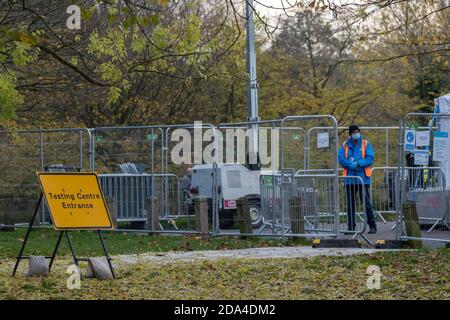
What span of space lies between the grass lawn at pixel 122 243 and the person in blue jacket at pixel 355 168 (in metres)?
1.13

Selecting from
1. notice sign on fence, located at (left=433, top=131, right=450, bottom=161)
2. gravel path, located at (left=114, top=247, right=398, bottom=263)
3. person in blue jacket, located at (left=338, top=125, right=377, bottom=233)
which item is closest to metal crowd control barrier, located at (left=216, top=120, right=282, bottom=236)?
person in blue jacket, located at (left=338, top=125, right=377, bottom=233)

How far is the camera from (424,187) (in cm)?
1983

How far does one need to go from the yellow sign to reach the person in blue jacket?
6.65 m

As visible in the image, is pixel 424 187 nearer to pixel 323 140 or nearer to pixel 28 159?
pixel 323 140

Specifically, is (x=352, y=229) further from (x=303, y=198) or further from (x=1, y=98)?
(x=1, y=98)

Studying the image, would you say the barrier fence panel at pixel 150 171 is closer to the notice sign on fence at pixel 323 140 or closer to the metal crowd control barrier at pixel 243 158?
the metal crowd control barrier at pixel 243 158

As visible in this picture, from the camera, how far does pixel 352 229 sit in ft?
64.0

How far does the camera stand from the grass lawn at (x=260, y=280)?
11.7 meters

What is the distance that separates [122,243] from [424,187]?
5756mm

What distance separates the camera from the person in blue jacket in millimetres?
19484

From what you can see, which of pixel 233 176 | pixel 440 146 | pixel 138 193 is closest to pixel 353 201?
pixel 440 146

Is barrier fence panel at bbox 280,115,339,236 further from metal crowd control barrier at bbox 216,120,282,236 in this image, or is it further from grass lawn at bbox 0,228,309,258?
metal crowd control barrier at bbox 216,120,282,236

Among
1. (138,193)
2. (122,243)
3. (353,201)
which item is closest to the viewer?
(353,201)

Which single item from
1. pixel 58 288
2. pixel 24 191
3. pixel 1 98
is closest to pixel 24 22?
pixel 1 98
